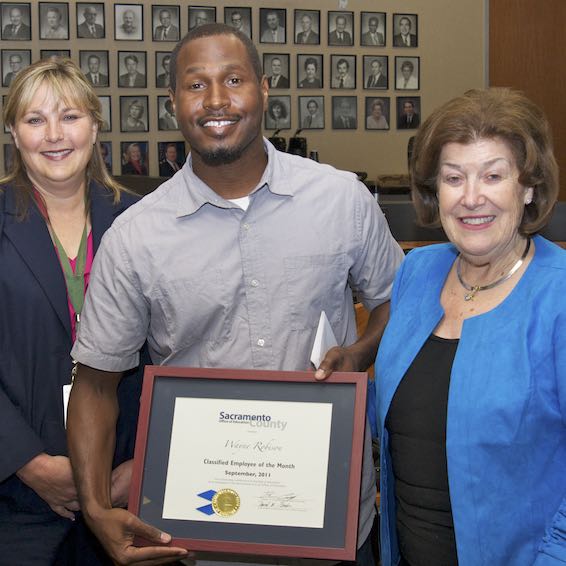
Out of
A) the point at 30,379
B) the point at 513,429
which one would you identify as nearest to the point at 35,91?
the point at 30,379

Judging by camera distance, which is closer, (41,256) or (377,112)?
(41,256)

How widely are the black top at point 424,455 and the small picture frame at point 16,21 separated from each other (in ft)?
19.2

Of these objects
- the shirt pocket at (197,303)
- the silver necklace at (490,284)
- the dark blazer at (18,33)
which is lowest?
the shirt pocket at (197,303)

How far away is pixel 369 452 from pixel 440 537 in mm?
403

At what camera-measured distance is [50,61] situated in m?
2.45

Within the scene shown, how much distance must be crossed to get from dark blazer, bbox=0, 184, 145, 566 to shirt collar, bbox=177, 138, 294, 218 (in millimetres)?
506

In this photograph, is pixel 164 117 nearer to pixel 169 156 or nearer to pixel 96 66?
pixel 169 156

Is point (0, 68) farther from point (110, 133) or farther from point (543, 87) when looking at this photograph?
point (543, 87)

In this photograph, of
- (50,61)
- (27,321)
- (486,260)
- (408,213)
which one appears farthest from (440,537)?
(408,213)

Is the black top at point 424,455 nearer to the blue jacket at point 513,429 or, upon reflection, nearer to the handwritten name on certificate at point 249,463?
the blue jacket at point 513,429

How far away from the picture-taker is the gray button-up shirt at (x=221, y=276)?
1.94 m

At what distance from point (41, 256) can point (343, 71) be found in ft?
17.7

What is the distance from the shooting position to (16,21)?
6.66 metres
